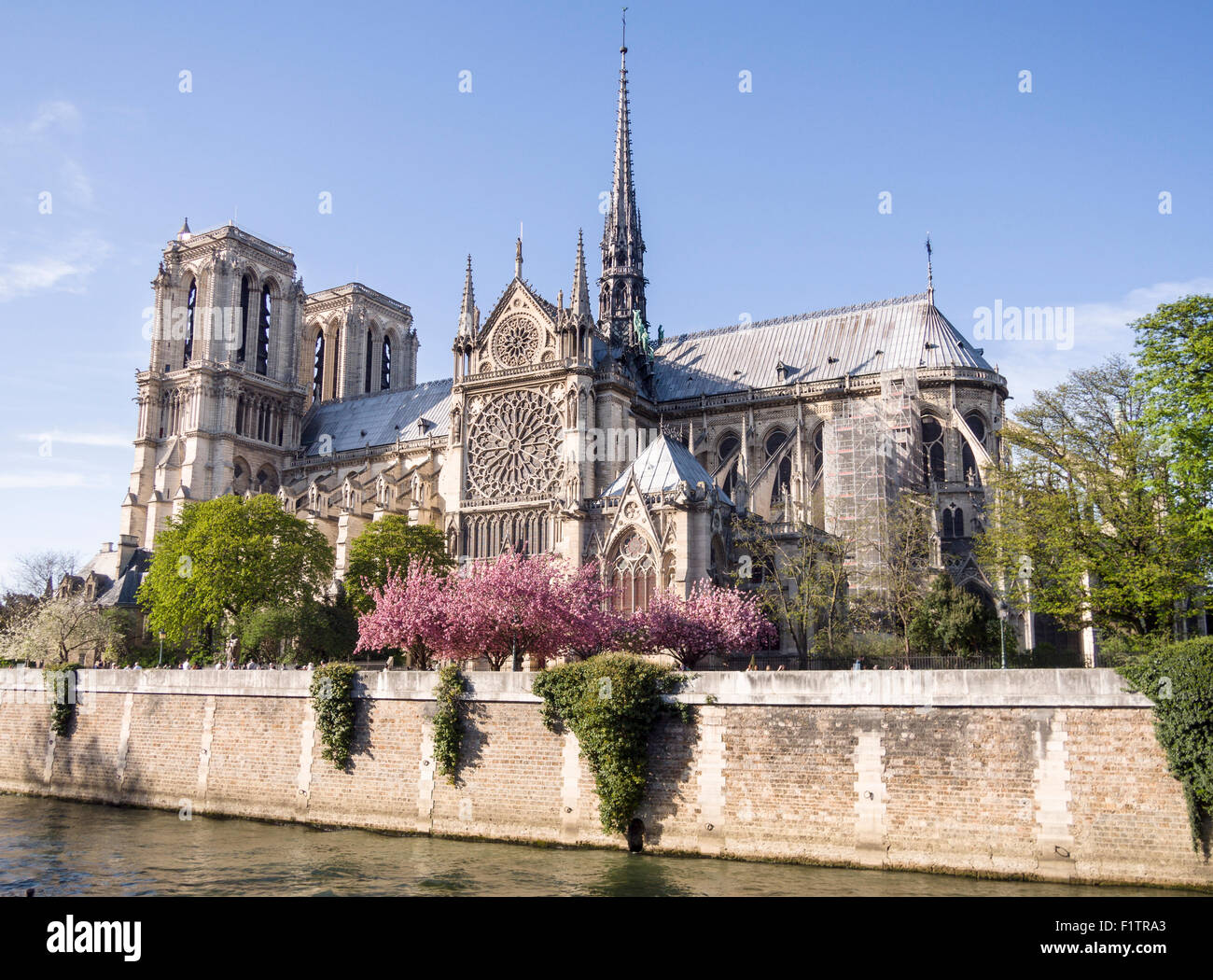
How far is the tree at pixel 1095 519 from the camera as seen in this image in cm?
2916

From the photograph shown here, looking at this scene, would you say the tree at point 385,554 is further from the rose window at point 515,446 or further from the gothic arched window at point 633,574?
the gothic arched window at point 633,574

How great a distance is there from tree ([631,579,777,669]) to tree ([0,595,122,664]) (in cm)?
2876

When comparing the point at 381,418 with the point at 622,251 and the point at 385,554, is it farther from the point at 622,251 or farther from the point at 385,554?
the point at 385,554

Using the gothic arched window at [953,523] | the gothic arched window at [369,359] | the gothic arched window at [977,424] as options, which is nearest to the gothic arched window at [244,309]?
the gothic arched window at [369,359]

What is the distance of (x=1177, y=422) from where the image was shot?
89.3ft

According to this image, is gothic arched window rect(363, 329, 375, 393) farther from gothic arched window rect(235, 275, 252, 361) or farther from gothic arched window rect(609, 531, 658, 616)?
gothic arched window rect(609, 531, 658, 616)

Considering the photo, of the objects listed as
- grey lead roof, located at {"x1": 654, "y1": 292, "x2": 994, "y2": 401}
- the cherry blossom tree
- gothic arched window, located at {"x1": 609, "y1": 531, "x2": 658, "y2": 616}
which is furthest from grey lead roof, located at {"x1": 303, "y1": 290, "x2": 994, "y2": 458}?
the cherry blossom tree

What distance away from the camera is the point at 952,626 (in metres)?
37.4

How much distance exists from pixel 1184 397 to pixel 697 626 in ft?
48.1

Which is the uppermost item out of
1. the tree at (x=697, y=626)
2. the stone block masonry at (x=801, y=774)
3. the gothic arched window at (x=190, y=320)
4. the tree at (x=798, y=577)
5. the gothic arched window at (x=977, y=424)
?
the gothic arched window at (x=190, y=320)

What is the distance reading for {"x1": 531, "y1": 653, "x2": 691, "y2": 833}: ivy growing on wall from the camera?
2631 centimetres

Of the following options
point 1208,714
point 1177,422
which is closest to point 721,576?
point 1177,422

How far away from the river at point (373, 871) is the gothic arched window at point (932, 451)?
3251cm
